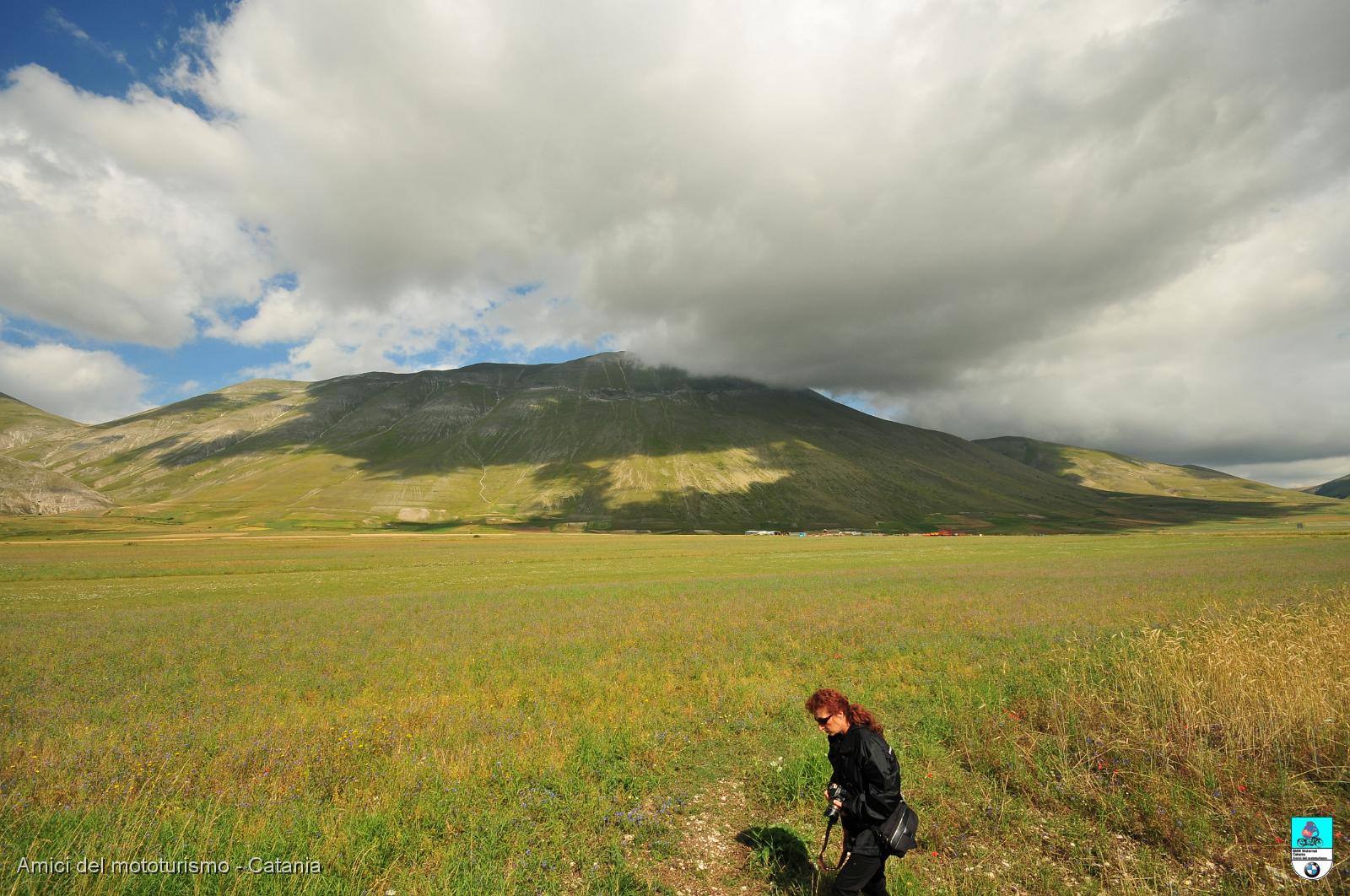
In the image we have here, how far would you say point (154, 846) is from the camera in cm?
800

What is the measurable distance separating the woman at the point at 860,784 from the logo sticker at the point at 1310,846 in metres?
6.11

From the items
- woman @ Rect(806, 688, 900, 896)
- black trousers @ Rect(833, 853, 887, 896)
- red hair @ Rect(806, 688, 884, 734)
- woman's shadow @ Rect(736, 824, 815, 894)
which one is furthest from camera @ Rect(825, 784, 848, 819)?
woman's shadow @ Rect(736, 824, 815, 894)

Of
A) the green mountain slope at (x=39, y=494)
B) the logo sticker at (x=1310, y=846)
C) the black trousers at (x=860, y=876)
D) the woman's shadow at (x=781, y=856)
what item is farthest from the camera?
the green mountain slope at (x=39, y=494)

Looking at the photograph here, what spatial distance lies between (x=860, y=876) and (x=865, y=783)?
1.10 metres

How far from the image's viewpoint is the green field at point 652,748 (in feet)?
27.3

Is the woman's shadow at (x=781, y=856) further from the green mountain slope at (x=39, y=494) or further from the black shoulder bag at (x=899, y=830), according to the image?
the green mountain slope at (x=39, y=494)

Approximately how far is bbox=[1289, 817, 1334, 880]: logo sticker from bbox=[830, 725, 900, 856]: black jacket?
610 centimetres

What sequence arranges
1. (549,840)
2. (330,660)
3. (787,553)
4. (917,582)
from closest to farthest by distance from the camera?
(549,840) → (330,660) → (917,582) → (787,553)

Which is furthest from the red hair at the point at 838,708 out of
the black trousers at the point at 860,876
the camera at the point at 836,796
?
the black trousers at the point at 860,876

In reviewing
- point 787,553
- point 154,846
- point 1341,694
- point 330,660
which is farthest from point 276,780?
point 787,553

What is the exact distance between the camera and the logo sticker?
7441 mm

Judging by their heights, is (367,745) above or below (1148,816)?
below

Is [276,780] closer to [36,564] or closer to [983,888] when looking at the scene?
[983,888]

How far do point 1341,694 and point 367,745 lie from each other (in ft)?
70.1
